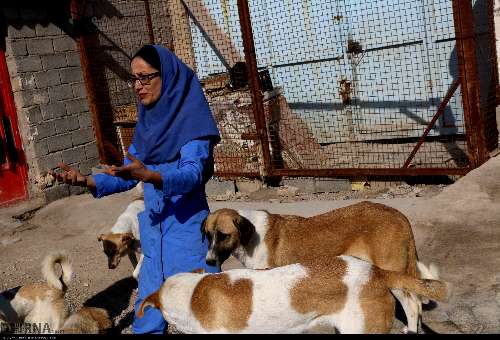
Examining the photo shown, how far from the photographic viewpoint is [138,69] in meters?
2.99

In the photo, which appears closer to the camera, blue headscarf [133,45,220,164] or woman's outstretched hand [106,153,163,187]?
woman's outstretched hand [106,153,163,187]

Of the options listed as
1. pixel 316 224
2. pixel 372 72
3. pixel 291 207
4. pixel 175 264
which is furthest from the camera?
pixel 372 72

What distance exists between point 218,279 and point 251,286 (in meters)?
0.19

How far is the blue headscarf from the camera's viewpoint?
295 centimetres

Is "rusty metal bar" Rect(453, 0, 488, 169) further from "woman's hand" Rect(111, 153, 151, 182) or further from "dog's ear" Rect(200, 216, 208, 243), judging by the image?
"woman's hand" Rect(111, 153, 151, 182)

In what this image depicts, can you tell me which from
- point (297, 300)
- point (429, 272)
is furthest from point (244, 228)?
point (429, 272)

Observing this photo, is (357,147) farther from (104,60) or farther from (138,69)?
(138,69)

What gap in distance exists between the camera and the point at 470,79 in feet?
19.2

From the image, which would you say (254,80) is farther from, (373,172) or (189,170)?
(189,170)

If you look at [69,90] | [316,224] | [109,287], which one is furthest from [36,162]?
[316,224]

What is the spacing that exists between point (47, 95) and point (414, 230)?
6.38 m

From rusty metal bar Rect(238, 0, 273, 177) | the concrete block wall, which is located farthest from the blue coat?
the concrete block wall

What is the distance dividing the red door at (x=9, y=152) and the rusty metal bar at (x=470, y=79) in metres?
6.70

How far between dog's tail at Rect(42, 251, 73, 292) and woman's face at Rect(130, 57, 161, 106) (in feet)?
5.62
